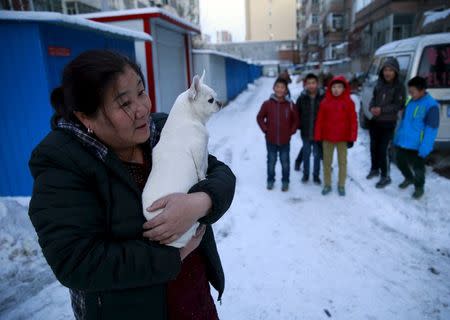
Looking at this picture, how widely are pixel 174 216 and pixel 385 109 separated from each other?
545 centimetres

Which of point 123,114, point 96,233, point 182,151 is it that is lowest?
point 96,233

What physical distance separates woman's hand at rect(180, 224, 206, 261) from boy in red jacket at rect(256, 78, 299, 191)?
464 centimetres

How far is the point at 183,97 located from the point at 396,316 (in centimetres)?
270

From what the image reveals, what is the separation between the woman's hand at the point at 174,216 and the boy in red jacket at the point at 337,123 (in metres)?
4.66

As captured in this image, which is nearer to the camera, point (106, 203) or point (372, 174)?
point (106, 203)

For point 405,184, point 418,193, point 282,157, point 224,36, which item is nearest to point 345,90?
point 282,157

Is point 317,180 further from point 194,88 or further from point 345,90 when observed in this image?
point 194,88

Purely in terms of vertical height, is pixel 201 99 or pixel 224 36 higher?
pixel 224 36

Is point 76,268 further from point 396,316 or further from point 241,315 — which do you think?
point 396,316

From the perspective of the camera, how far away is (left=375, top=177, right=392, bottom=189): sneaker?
581cm

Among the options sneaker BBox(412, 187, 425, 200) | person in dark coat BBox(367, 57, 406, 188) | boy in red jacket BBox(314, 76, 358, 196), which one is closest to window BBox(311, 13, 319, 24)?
person in dark coat BBox(367, 57, 406, 188)

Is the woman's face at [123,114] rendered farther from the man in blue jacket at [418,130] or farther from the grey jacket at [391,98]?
the grey jacket at [391,98]

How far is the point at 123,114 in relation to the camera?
1262mm

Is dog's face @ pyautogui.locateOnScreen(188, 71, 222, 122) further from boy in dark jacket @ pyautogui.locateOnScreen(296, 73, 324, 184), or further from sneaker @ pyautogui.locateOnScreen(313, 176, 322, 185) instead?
sneaker @ pyautogui.locateOnScreen(313, 176, 322, 185)
